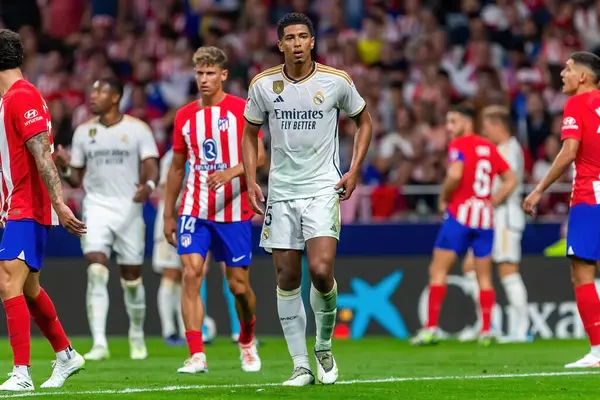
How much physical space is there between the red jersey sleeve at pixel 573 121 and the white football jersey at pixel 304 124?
2236 millimetres

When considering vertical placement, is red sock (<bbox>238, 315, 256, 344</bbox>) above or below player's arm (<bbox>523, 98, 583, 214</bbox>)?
below

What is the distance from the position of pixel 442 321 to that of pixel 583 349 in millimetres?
3335

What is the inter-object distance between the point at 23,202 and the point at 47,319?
0.80 meters

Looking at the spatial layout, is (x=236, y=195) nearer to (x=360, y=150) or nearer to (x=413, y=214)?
(x=360, y=150)

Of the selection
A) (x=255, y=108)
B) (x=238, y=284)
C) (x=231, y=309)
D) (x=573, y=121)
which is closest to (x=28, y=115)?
(x=255, y=108)

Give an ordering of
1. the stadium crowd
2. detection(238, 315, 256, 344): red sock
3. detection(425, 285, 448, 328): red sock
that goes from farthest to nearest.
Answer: the stadium crowd → detection(425, 285, 448, 328): red sock → detection(238, 315, 256, 344): red sock

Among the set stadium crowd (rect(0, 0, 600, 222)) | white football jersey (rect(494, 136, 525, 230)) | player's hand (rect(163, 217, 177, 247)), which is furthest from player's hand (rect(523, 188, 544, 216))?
stadium crowd (rect(0, 0, 600, 222))

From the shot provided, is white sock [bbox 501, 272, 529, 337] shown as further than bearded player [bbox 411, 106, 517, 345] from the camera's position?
Yes

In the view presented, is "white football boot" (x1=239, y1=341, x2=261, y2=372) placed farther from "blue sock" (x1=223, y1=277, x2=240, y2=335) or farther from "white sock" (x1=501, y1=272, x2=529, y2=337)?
"white sock" (x1=501, y1=272, x2=529, y2=337)

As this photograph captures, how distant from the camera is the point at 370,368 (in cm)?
1057

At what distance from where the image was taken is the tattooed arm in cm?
808

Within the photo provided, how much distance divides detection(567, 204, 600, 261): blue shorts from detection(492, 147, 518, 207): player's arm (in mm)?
4142

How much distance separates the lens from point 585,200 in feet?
33.3

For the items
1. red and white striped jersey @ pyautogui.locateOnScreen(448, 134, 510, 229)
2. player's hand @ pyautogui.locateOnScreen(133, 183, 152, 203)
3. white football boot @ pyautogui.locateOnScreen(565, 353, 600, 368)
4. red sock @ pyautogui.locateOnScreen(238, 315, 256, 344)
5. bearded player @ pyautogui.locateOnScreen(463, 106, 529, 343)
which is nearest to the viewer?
white football boot @ pyautogui.locateOnScreen(565, 353, 600, 368)
